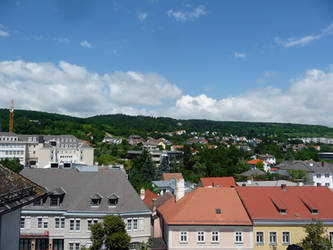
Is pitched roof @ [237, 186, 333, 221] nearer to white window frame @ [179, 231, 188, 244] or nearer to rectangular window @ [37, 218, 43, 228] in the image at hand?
white window frame @ [179, 231, 188, 244]

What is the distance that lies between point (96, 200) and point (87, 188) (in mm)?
2256

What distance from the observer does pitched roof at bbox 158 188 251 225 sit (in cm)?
2566

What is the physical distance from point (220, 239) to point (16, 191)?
22.1m

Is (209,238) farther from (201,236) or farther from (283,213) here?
(283,213)

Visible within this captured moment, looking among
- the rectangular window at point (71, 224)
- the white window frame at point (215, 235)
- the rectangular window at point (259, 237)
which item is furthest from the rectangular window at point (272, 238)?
the rectangular window at point (71, 224)

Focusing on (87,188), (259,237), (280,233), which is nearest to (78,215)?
(87,188)

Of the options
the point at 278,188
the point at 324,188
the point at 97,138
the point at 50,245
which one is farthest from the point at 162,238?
the point at 97,138

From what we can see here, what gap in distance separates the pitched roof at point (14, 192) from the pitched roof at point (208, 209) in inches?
776

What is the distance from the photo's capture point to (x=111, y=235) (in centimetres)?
2183

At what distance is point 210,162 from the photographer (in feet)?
283

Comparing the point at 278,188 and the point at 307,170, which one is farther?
the point at 307,170

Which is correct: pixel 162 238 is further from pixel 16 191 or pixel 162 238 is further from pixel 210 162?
pixel 210 162

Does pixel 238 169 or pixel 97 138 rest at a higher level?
pixel 97 138

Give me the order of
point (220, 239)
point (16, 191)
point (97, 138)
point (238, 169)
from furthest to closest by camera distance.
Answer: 1. point (97, 138)
2. point (238, 169)
3. point (220, 239)
4. point (16, 191)
